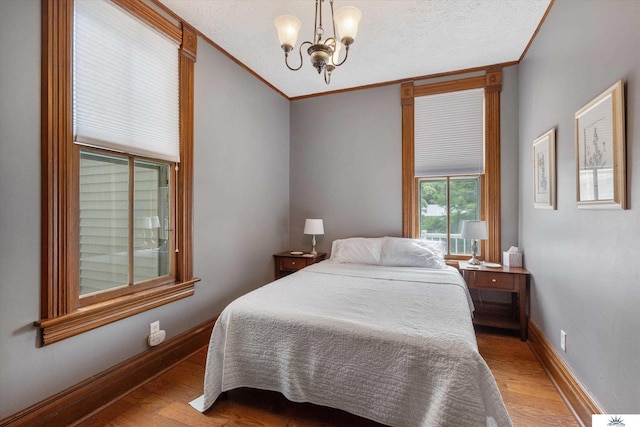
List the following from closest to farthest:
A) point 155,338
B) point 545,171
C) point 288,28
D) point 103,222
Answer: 1. point 288,28
2. point 103,222
3. point 155,338
4. point 545,171

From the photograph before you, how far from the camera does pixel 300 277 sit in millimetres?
2604

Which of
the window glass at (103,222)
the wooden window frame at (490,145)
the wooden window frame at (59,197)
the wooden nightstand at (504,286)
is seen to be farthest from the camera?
the wooden window frame at (490,145)

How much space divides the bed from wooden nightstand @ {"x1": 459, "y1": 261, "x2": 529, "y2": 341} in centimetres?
82

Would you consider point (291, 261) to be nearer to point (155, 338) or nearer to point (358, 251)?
point (358, 251)

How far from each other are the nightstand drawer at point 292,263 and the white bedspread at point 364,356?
1483mm

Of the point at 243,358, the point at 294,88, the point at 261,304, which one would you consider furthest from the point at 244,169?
the point at 243,358

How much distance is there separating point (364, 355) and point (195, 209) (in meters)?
1.86

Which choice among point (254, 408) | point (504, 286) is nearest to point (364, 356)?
point (254, 408)

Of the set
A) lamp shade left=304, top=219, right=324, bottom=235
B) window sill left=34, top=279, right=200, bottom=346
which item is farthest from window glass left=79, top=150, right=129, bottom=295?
lamp shade left=304, top=219, right=324, bottom=235

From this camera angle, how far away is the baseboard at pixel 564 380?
5.17ft

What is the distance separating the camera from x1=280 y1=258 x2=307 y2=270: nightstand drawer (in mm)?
3633

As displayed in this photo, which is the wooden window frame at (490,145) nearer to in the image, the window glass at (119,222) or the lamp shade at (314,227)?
the lamp shade at (314,227)

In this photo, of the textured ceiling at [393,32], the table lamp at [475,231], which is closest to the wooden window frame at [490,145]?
the textured ceiling at [393,32]

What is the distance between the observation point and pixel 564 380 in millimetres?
1851
